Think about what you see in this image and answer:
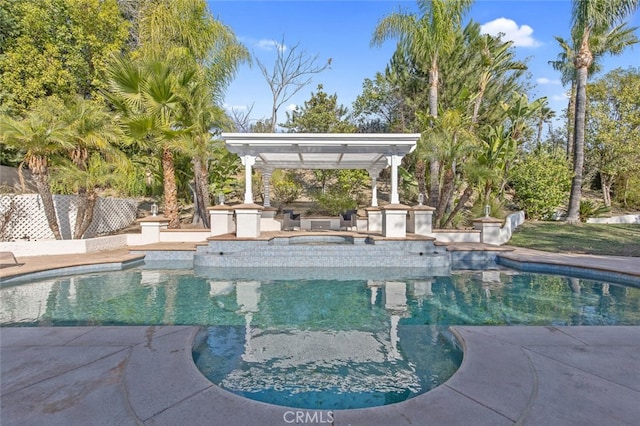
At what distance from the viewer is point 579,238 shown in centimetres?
1347

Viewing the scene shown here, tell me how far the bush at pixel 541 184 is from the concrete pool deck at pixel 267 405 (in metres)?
17.7

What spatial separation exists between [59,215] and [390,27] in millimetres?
16415

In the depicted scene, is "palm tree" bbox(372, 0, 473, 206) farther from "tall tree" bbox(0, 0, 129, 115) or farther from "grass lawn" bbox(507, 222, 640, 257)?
"tall tree" bbox(0, 0, 129, 115)

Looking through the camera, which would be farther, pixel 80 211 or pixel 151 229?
pixel 151 229

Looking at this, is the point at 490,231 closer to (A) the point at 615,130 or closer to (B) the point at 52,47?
(A) the point at 615,130

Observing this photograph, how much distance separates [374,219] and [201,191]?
25.1 feet

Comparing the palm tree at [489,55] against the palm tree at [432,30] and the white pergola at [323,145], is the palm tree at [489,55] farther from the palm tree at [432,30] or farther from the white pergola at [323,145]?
the white pergola at [323,145]

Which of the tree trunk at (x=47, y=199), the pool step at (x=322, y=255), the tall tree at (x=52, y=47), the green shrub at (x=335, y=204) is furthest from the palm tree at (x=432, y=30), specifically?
the tree trunk at (x=47, y=199)

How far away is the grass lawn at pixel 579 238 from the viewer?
11.2 meters

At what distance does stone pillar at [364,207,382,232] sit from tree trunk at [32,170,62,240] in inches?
452

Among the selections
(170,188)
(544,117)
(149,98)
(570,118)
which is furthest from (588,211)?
(149,98)

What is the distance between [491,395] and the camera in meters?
2.59

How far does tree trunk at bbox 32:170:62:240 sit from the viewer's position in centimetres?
1008

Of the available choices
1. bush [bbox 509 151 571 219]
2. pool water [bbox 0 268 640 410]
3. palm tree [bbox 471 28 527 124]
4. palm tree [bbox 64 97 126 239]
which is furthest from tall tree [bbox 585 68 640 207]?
palm tree [bbox 64 97 126 239]
